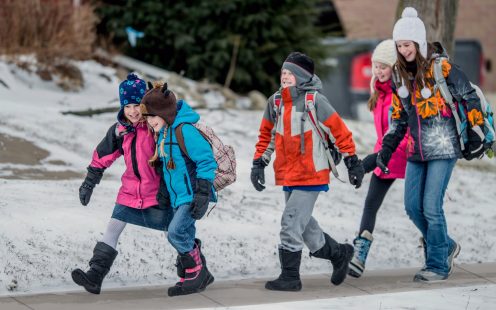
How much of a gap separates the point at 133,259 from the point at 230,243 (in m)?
0.89

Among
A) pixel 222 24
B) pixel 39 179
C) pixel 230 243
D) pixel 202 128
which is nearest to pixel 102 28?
pixel 222 24

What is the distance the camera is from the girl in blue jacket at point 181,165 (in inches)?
253

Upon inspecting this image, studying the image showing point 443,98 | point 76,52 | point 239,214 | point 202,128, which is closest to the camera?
point 202,128

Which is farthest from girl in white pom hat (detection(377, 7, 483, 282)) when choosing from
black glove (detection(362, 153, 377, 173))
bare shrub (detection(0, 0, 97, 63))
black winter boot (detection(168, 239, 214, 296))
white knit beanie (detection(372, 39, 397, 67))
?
bare shrub (detection(0, 0, 97, 63))

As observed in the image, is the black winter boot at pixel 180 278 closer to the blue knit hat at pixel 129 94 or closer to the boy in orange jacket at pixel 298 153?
the boy in orange jacket at pixel 298 153

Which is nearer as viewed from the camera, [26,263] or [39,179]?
[26,263]

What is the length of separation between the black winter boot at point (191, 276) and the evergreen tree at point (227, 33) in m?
7.85

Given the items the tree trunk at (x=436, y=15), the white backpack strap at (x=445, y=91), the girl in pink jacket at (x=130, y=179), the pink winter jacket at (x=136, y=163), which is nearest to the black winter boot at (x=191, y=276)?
the girl in pink jacket at (x=130, y=179)

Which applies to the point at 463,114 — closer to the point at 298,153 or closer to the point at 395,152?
the point at 395,152

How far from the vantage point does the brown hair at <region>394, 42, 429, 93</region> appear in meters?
7.10

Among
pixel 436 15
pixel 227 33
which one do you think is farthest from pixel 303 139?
pixel 227 33

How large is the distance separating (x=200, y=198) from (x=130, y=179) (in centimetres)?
54

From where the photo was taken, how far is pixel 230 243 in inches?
309

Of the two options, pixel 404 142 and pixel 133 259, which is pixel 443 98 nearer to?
pixel 404 142
